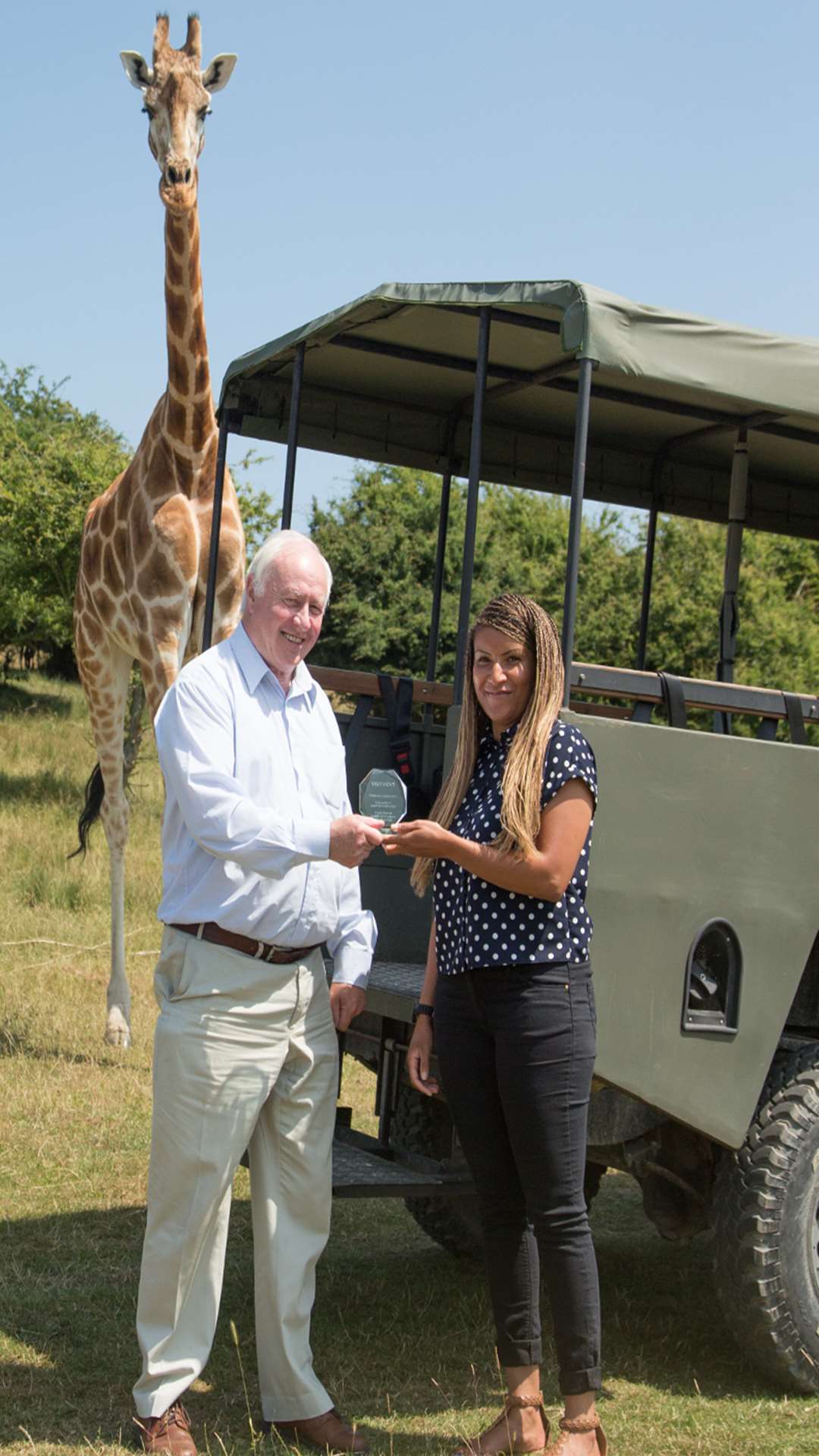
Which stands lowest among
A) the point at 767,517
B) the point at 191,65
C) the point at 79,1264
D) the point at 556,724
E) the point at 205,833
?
the point at 79,1264

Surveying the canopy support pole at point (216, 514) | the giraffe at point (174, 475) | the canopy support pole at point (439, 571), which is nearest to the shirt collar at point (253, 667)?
the canopy support pole at point (216, 514)

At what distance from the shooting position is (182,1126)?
11.3 feet

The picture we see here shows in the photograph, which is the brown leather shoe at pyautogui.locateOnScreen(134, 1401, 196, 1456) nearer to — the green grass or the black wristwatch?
the green grass

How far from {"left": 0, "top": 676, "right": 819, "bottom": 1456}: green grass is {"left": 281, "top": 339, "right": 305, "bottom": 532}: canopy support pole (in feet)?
7.55

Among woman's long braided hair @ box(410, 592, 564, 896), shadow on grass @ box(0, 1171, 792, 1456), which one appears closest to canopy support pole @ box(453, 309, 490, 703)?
woman's long braided hair @ box(410, 592, 564, 896)

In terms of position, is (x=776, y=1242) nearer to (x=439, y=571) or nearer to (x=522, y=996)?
(x=522, y=996)

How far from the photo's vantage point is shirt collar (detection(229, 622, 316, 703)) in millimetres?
3541

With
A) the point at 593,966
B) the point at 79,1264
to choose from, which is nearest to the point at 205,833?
the point at 593,966

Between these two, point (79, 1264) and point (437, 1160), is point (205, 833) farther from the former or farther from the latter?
point (79, 1264)

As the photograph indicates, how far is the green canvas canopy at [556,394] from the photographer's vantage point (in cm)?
388

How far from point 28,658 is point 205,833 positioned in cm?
2590

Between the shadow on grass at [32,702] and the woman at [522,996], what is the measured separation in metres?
19.3

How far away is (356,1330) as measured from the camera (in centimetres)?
438

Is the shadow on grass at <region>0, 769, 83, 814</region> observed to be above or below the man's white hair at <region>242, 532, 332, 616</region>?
below
